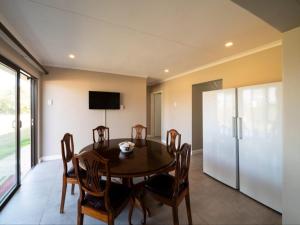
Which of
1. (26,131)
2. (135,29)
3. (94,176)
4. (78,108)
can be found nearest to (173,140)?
(94,176)

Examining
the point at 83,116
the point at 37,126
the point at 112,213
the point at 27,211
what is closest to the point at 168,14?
the point at 112,213

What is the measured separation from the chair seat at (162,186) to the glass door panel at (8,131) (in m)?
2.16

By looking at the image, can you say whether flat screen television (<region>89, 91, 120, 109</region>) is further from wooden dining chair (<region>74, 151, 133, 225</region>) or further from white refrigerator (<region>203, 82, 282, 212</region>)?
wooden dining chair (<region>74, 151, 133, 225</region>)

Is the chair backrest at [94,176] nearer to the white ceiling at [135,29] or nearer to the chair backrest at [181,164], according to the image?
the chair backrest at [181,164]

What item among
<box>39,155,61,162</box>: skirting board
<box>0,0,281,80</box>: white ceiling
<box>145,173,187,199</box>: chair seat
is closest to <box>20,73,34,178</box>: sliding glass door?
<box>39,155,61,162</box>: skirting board

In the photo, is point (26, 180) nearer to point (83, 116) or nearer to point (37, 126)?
point (37, 126)

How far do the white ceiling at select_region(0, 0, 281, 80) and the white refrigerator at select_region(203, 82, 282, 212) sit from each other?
885 mm

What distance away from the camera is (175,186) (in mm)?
1509

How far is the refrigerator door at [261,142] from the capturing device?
201 centimetres

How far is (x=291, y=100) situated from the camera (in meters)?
1.48

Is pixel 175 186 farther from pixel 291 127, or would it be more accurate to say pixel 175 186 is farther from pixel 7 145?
pixel 7 145

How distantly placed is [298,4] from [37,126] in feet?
15.6

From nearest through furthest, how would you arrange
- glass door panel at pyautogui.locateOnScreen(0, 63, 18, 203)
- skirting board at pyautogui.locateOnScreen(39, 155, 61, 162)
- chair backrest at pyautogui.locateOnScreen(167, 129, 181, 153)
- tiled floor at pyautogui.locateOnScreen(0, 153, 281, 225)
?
tiled floor at pyautogui.locateOnScreen(0, 153, 281, 225)
glass door panel at pyautogui.locateOnScreen(0, 63, 18, 203)
chair backrest at pyautogui.locateOnScreen(167, 129, 181, 153)
skirting board at pyautogui.locateOnScreen(39, 155, 61, 162)

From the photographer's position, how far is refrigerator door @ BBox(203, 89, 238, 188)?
2.57 m
